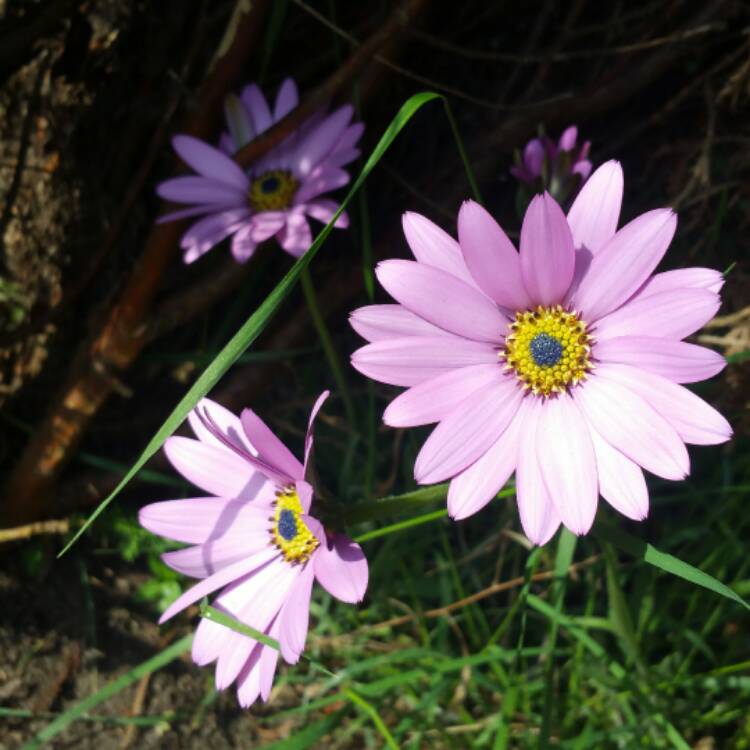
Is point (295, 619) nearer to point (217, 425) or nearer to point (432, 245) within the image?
point (217, 425)

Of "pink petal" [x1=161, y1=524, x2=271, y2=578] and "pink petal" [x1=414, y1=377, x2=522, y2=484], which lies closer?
"pink petal" [x1=414, y1=377, x2=522, y2=484]

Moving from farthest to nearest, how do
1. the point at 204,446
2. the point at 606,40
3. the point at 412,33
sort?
the point at 606,40
the point at 412,33
the point at 204,446

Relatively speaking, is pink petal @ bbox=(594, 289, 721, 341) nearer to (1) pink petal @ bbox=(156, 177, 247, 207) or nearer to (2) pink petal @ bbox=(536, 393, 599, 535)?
(2) pink petal @ bbox=(536, 393, 599, 535)

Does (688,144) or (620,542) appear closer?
(620,542)

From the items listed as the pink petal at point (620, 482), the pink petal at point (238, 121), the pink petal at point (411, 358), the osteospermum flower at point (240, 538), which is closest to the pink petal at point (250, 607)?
the osteospermum flower at point (240, 538)

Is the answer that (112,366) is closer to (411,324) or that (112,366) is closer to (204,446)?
(204,446)

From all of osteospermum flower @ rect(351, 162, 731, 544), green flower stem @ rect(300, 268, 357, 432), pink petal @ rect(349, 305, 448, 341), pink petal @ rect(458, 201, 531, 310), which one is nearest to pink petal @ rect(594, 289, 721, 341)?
osteospermum flower @ rect(351, 162, 731, 544)

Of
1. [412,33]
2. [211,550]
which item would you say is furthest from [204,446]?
[412,33]
